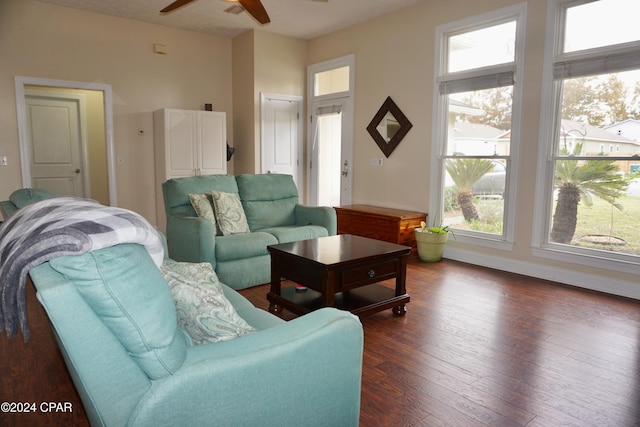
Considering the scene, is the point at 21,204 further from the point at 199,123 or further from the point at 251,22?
the point at 251,22

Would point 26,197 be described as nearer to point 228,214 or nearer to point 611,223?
point 228,214

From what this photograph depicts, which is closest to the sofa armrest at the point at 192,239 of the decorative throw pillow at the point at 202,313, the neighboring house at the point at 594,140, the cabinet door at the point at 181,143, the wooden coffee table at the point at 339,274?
the wooden coffee table at the point at 339,274

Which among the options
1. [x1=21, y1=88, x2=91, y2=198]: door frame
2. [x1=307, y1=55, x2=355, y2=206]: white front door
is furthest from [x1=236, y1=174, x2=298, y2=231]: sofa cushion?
[x1=21, y1=88, x2=91, y2=198]: door frame

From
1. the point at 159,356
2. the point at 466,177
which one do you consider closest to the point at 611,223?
the point at 466,177

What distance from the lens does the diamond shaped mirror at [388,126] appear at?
5.33 metres

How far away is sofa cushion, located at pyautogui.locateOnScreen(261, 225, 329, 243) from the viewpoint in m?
3.81

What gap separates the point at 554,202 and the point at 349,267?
8.08ft

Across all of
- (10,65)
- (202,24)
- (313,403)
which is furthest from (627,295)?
(10,65)

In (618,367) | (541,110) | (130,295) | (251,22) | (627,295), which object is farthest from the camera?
(251,22)

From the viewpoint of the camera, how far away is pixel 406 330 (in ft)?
9.35

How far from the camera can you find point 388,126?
18.1ft

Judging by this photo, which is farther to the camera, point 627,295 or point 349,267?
point 627,295

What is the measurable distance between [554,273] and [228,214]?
3.09m

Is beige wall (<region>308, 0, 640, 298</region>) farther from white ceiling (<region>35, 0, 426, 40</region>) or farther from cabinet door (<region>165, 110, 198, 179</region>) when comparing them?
cabinet door (<region>165, 110, 198, 179</region>)
